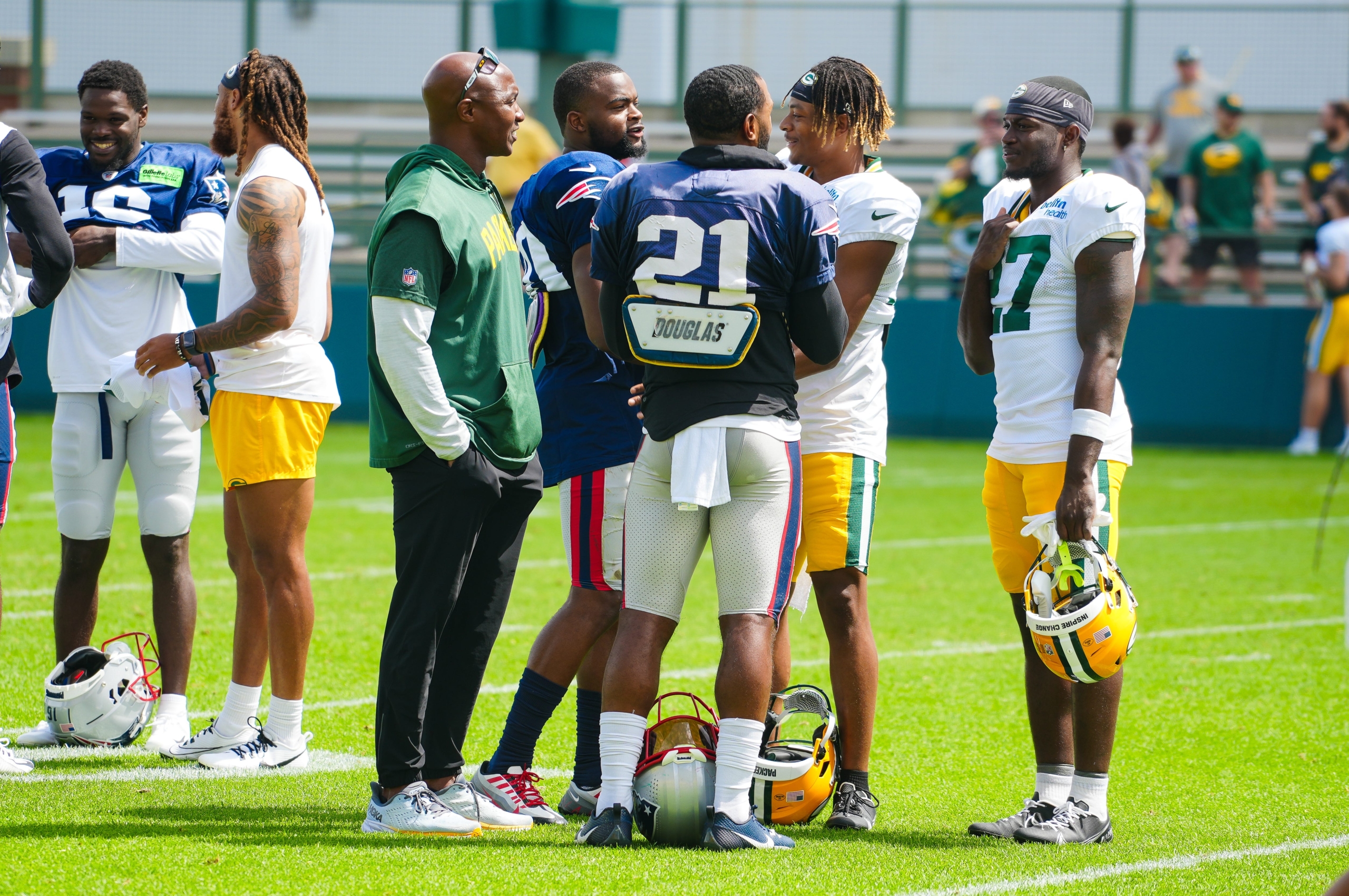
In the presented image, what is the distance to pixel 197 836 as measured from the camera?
413 cm

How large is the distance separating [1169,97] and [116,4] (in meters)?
13.5

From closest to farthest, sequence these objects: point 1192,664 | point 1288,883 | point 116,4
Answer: point 1288,883 < point 1192,664 < point 116,4

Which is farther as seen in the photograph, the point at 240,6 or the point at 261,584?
the point at 240,6

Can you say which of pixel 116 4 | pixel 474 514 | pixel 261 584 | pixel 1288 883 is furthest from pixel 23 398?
pixel 1288 883

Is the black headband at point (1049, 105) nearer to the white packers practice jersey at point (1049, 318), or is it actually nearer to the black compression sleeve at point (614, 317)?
the white packers practice jersey at point (1049, 318)

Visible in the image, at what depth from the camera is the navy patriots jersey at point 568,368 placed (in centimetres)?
461

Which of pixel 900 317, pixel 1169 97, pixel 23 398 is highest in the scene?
pixel 1169 97

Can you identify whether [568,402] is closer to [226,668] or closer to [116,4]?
[226,668]

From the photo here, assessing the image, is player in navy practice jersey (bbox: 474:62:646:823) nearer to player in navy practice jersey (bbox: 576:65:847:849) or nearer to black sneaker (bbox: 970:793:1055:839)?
player in navy practice jersey (bbox: 576:65:847:849)

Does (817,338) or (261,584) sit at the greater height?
(817,338)

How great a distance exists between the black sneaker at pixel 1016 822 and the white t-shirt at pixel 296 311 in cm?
234

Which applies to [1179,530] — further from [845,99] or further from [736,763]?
[736,763]

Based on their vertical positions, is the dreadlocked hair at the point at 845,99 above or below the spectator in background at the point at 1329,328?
above

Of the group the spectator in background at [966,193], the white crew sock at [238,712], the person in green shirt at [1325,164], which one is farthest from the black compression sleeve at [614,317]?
the person in green shirt at [1325,164]
